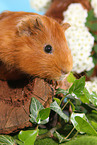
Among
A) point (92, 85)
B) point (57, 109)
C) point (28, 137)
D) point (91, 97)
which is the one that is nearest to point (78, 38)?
point (92, 85)

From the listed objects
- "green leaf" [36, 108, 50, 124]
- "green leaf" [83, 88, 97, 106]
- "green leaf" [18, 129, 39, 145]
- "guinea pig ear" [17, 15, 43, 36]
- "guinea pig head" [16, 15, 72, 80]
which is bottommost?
"green leaf" [18, 129, 39, 145]

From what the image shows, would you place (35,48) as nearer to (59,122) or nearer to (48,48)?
(48,48)

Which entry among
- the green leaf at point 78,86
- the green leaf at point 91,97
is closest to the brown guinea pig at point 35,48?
the green leaf at point 78,86

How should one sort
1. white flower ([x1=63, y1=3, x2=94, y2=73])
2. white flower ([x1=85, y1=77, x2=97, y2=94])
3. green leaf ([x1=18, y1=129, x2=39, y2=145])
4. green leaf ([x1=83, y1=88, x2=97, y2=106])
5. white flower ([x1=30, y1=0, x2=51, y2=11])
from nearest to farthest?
green leaf ([x1=18, y1=129, x2=39, y2=145])
green leaf ([x1=83, y1=88, x2=97, y2=106])
white flower ([x1=63, y1=3, x2=94, y2=73])
white flower ([x1=85, y1=77, x2=97, y2=94])
white flower ([x1=30, y1=0, x2=51, y2=11])

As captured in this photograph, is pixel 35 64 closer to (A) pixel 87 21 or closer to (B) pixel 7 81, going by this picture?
(B) pixel 7 81

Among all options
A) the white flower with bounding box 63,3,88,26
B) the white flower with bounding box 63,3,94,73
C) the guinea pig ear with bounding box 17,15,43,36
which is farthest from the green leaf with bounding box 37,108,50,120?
the white flower with bounding box 63,3,88,26

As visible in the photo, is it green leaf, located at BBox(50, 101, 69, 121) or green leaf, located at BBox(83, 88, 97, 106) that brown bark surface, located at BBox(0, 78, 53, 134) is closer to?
green leaf, located at BBox(50, 101, 69, 121)

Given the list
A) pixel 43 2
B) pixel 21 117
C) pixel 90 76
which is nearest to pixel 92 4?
pixel 43 2
